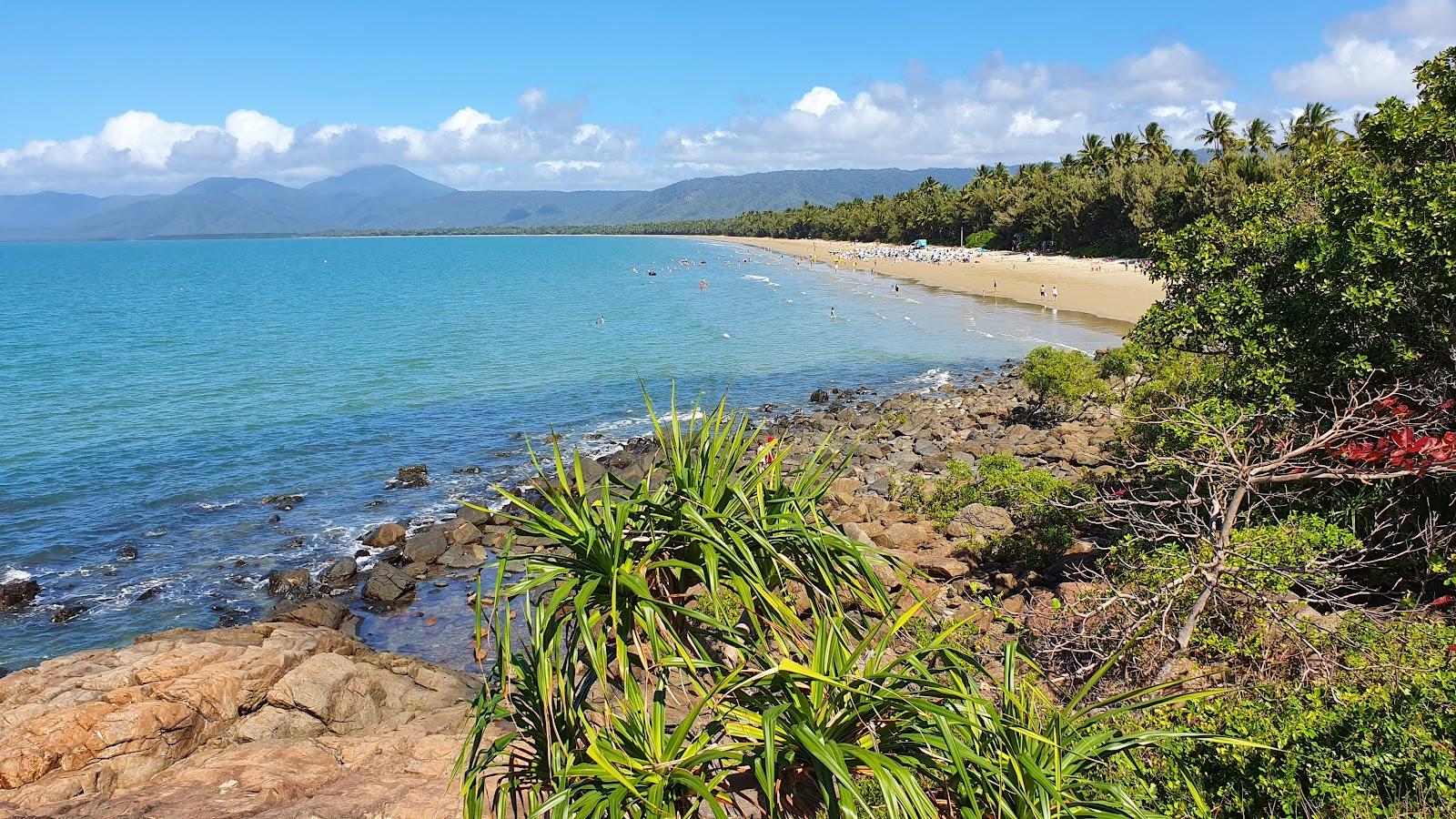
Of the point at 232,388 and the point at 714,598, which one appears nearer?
the point at 714,598

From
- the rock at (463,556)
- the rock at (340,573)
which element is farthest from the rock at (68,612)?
the rock at (463,556)

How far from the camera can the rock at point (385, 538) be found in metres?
19.1

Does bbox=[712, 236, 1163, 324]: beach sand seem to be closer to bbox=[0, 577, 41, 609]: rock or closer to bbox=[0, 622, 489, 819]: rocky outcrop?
bbox=[0, 622, 489, 819]: rocky outcrop

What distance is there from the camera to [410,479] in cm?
2370

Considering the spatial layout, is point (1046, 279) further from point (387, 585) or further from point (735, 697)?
point (735, 697)

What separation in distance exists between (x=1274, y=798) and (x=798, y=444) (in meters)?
19.1

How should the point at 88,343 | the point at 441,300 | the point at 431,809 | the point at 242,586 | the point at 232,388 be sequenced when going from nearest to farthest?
the point at 431,809, the point at 242,586, the point at 232,388, the point at 88,343, the point at 441,300

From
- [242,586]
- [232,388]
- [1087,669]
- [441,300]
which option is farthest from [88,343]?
[1087,669]

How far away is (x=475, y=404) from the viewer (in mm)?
33625

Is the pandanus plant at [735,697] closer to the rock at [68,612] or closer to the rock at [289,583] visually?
the rock at [289,583]

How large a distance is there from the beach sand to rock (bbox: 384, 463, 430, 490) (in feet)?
101

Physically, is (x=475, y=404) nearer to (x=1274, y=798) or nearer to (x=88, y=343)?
(x=1274, y=798)

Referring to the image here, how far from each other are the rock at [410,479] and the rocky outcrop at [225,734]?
1125cm

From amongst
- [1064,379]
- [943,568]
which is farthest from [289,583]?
[1064,379]
